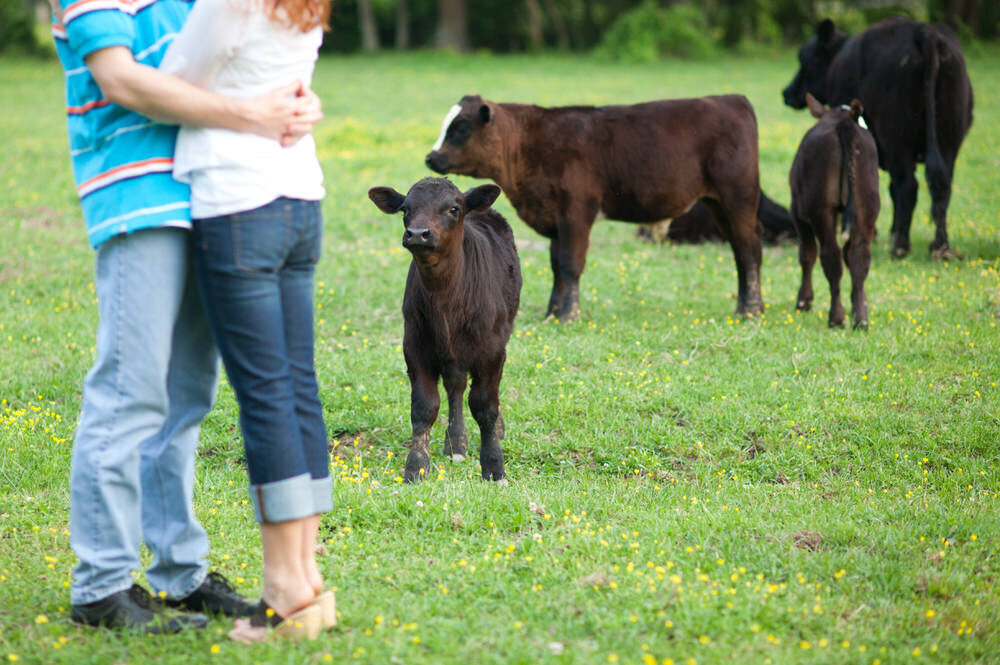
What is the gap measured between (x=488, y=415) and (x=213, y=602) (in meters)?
2.45

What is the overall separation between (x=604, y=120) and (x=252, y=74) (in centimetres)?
647

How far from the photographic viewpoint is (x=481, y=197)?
5.84 meters

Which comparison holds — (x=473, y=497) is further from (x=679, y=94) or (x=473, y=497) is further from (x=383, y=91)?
(x=383, y=91)

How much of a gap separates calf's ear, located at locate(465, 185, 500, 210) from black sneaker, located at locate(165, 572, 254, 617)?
9.09 feet

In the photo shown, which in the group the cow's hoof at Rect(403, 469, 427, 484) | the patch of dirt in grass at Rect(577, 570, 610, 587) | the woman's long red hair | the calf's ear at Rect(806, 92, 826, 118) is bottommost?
the cow's hoof at Rect(403, 469, 427, 484)

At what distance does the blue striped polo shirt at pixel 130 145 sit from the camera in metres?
3.20

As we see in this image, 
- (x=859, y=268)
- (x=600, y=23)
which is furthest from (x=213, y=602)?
(x=600, y=23)

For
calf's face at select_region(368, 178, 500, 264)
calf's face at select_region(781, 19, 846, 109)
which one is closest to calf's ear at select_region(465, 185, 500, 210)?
calf's face at select_region(368, 178, 500, 264)

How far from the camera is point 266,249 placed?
3.21 metres

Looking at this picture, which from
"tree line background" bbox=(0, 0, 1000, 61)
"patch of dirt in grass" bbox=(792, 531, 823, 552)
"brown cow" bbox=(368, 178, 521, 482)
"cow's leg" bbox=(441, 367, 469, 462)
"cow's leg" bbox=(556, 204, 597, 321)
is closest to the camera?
"patch of dirt in grass" bbox=(792, 531, 823, 552)

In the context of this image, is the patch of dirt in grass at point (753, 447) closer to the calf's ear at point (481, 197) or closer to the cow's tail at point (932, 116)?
the calf's ear at point (481, 197)

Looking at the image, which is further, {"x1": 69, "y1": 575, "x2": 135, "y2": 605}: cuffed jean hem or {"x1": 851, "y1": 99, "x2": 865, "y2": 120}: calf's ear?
{"x1": 851, "y1": 99, "x2": 865, "y2": 120}: calf's ear

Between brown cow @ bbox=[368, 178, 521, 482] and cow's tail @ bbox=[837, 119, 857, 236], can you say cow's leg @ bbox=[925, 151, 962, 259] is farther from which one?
brown cow @ bbox=[368, 178, 521, 482]

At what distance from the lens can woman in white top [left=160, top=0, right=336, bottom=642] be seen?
123 inches
